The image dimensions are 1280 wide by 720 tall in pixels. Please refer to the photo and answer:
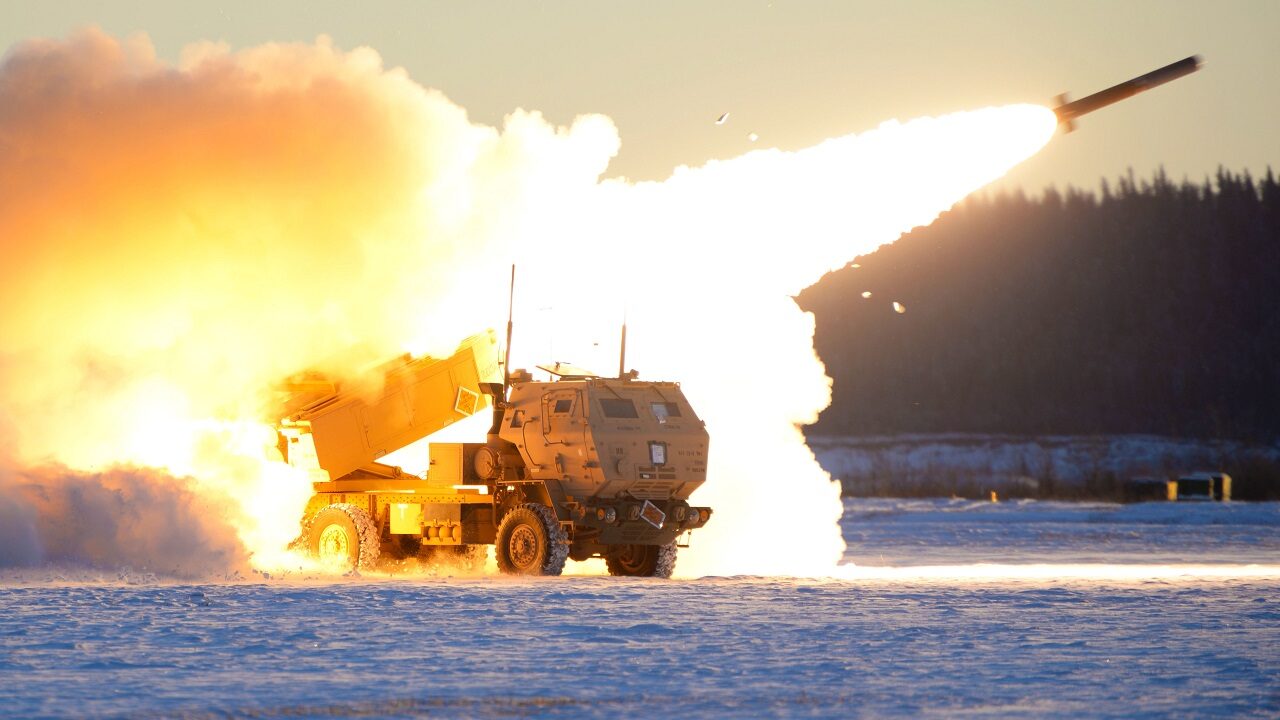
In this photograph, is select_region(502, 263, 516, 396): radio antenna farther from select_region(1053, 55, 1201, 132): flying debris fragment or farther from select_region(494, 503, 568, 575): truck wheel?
select_region(1053, 55, 1201, 132): flying debris fragment

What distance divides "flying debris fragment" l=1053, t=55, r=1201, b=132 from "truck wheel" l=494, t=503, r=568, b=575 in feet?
30.0

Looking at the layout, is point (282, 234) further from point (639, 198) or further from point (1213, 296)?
point (1213, 296)

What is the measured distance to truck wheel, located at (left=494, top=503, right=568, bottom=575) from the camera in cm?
2489

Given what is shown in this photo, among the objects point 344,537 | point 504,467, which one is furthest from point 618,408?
point 344,537

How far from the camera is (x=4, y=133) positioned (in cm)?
2900

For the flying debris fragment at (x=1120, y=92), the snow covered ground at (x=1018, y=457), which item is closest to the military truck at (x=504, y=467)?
the flying debris fragment at (x=1120, y=92)

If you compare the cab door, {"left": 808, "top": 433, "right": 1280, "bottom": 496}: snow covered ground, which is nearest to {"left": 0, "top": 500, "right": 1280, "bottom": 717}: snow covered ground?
the cab door

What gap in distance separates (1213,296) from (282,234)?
106077 mm

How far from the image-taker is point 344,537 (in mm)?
26516

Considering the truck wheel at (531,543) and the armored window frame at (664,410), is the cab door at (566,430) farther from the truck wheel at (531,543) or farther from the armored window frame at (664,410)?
the armored window frame at (664,410)

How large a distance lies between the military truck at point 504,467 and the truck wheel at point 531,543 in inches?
0.8

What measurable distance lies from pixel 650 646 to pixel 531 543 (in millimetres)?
8198

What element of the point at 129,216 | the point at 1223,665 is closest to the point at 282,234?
the point at 129,216

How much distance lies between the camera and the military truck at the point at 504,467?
25.4m
